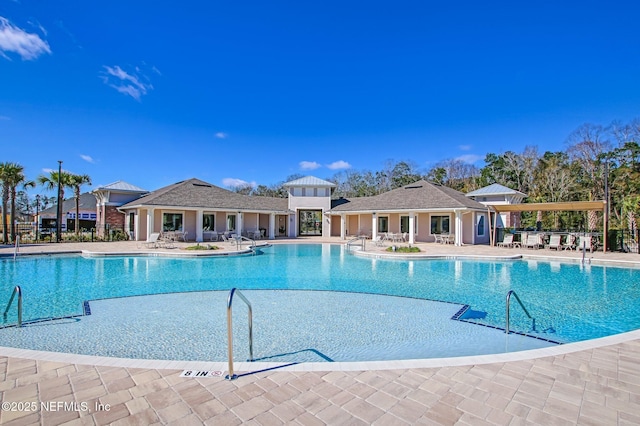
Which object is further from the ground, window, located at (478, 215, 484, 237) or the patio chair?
window, located at (478, 215, 484, 237)

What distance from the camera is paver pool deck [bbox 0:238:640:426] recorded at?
259 cm

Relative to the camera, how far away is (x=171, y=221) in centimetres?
2323

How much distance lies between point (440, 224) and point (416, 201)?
2.51 metres

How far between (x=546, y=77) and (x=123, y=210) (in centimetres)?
3158

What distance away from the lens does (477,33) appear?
15.5 metres

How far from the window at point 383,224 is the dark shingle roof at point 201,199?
8667 mm

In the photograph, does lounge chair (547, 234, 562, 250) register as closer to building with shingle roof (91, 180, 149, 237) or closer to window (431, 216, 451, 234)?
window (431, 216, 451, 234)

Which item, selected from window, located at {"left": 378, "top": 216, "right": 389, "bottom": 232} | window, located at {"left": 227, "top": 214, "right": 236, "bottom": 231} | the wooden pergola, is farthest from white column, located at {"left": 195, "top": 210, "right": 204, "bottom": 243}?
the wooden pergola

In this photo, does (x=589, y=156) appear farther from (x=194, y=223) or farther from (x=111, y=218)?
(x=111, y=218)

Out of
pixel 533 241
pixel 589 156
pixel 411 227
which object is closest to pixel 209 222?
pixel 411 227

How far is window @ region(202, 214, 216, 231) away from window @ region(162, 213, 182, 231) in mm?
1856

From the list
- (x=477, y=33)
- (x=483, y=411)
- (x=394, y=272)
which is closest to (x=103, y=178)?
(x=394, y=272)

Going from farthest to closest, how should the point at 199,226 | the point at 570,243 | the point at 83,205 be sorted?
the point at 83,205, the point at 199,226, the point at 570,243

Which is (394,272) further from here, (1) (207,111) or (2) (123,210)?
(2) (123,210)
